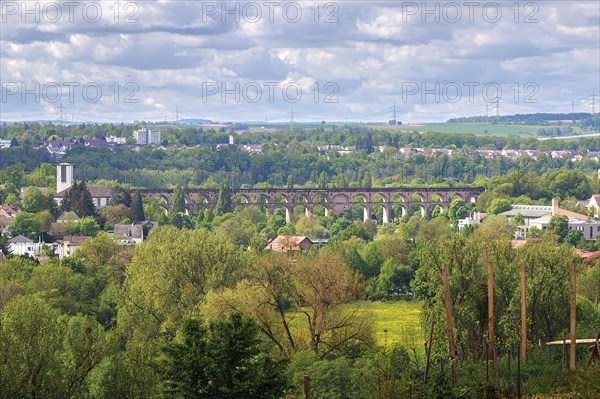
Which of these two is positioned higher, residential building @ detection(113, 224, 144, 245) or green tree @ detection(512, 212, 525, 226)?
residential building @ detection(113, 224, 144, 245)

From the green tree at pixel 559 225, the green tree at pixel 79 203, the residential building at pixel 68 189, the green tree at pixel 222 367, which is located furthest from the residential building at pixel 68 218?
the green tree at pixel 222 367

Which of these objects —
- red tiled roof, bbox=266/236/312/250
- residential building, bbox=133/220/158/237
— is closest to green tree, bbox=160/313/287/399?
red tiled roof, bbox=266/236/312/250

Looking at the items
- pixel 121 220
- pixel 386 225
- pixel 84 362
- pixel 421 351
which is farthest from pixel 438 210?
pixel 84 362

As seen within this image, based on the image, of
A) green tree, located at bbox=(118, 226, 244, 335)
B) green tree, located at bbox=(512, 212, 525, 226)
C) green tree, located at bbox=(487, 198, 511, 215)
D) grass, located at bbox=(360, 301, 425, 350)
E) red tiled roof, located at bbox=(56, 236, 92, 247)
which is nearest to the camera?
green tree, located at bbox=(118, 226, 244, 335)

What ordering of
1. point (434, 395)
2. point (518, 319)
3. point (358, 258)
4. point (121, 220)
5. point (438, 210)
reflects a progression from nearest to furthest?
point (434, 395) < point (518, 319) < point (358, 258) < point (121, 220) < point (438, 210)

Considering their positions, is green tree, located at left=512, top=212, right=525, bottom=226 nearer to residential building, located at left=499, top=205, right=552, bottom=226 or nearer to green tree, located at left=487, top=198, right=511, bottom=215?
residential building, located at left=499, top=205, right=552, bottom=226

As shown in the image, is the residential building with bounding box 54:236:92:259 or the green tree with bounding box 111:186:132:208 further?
the green tree with bounding box 111:186:132:208

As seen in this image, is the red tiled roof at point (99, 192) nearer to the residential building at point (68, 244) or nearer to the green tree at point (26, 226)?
the green tree at point (26, 226)

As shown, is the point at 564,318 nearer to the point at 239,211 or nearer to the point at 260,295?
the point at 260,295
